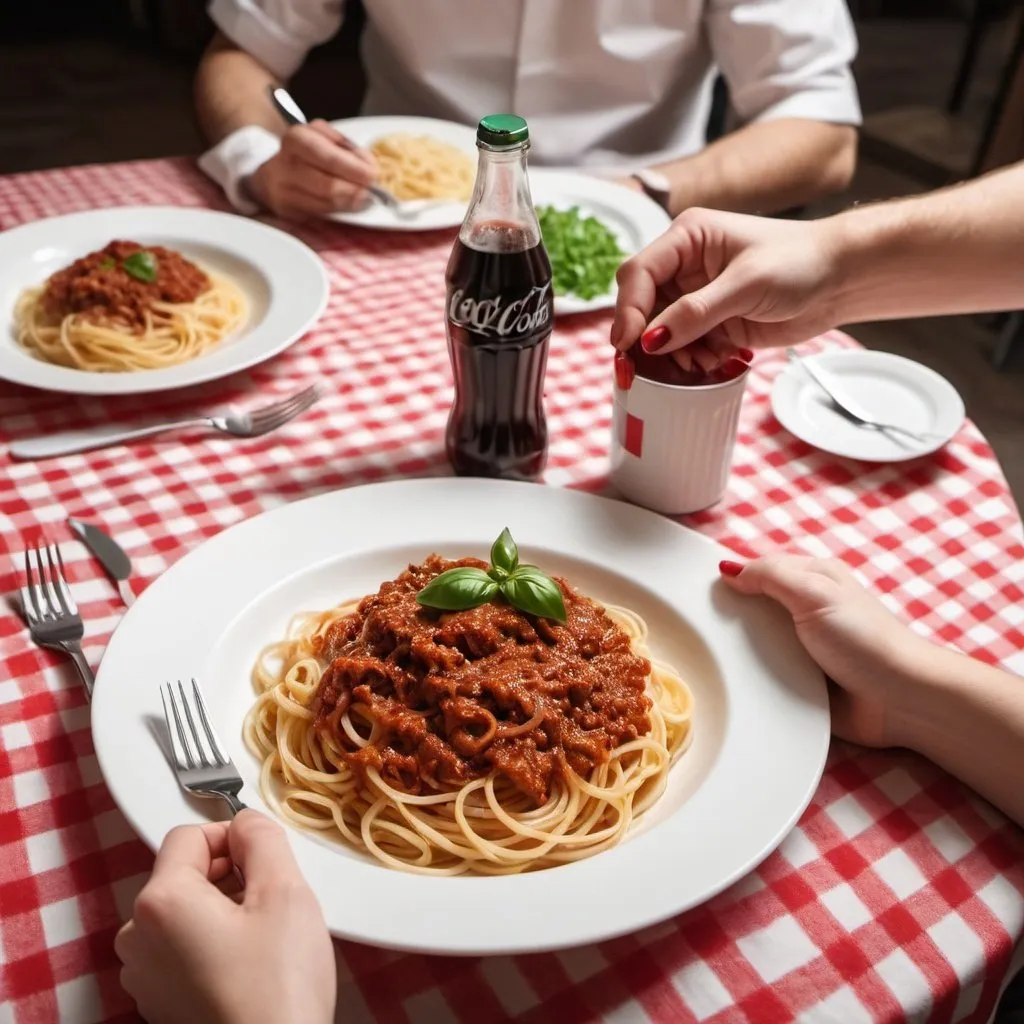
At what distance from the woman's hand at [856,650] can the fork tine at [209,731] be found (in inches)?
26.9

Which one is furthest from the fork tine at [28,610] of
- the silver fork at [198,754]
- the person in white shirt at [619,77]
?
the person in white shirt at [619,77]

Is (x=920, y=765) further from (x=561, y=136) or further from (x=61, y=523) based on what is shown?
(x=561, y=136)

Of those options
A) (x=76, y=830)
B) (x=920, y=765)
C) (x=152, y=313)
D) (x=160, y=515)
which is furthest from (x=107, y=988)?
(x=152, y=313)

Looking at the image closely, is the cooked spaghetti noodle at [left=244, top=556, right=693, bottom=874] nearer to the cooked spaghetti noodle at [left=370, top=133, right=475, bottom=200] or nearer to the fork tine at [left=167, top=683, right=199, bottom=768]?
the fork tine at [left=167, top=683, right=199, bottom=768]

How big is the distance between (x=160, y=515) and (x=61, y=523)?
143 millimetres

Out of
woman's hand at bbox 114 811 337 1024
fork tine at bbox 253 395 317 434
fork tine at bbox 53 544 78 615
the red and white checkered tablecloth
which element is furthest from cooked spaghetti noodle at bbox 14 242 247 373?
woman's hand at bbox 114 811 337 1024

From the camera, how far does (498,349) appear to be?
1.50 m

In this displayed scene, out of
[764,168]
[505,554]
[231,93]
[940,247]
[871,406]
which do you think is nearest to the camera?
[505,554]

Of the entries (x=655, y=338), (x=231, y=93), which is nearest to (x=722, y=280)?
(x=655, y=338)

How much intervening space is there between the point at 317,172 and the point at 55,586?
1264 millimetres

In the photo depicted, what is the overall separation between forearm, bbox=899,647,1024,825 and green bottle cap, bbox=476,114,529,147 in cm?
81

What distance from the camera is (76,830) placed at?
108 centimetres

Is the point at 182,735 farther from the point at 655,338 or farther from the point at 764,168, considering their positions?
the point at 764,168

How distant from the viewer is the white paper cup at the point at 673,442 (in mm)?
1453
